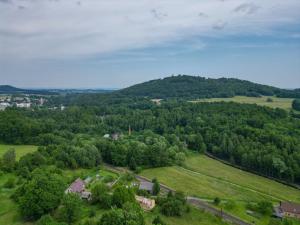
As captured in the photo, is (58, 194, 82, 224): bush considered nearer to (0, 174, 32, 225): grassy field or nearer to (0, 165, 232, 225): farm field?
(0, 165, 232, 225): farm field

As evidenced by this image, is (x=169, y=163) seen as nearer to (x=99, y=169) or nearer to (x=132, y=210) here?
(x=99, y=169)

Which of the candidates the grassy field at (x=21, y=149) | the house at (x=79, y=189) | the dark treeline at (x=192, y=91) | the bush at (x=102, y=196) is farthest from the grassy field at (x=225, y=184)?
the dark treeline at (x=192, y=91)

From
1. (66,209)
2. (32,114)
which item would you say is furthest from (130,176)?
(32,114)

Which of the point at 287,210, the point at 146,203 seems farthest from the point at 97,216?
the point at 287,210

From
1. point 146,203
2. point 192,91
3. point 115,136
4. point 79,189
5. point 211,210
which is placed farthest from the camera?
point 192,91

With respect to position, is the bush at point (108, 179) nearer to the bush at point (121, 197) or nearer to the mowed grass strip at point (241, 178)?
the bush at point (121, 197)

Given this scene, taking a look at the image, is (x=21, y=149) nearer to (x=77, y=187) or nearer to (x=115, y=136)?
(x=115, y=136)

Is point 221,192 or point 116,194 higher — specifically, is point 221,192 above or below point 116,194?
below
